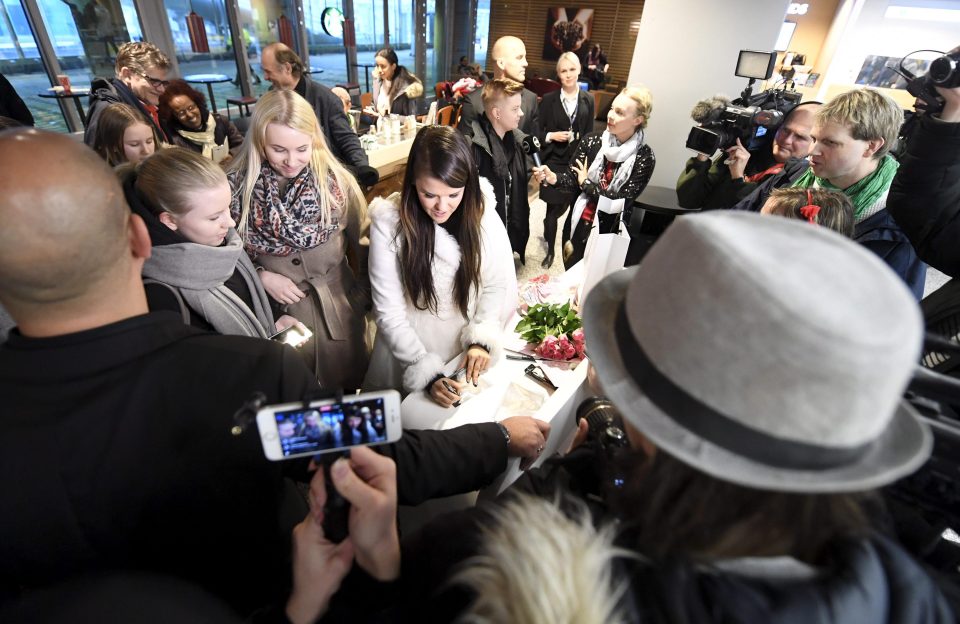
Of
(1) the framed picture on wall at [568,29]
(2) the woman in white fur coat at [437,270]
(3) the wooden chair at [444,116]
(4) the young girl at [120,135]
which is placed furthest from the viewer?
(1) the framed picture on wall at [568,29]

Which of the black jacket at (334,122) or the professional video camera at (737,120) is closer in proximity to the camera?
the professional video camera at (737,120)

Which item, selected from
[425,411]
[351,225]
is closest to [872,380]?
[425,411]

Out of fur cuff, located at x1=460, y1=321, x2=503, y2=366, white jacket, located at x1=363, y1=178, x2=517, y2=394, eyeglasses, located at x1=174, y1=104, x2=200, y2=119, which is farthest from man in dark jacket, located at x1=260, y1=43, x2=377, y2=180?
fur cuff, located at x1=460, y1=321, x2=503, y2=366

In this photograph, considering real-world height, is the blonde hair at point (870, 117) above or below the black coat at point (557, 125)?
above

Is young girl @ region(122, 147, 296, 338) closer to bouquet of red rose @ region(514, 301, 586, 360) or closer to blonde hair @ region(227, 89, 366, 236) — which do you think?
blonde hair @ region(227, 89, 366, 236)

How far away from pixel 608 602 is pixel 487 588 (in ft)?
0.46

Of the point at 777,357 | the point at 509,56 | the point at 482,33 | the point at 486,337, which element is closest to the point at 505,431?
the point at 486,337

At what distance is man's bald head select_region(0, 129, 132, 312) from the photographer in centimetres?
67

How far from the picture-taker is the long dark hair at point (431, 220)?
66.9 inches

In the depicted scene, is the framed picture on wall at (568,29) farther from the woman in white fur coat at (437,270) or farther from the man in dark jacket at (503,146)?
the woman in white fur coat at (437,270)

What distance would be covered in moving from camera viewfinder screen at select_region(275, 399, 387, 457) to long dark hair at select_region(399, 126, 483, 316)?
121 centimetres

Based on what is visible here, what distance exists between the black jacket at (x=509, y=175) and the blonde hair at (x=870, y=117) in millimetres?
1905

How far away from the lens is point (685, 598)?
0.48 metres

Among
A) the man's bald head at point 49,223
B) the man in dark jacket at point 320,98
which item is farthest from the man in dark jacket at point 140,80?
the man's bald head at point 49,223
